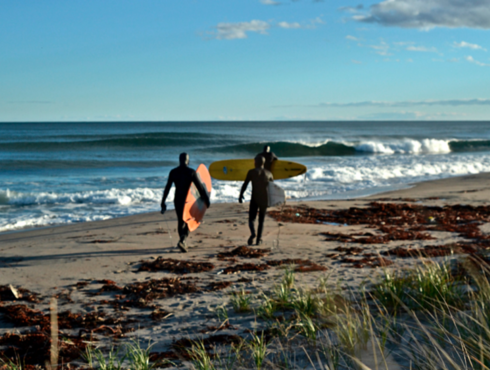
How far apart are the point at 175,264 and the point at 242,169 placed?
17.7 feet

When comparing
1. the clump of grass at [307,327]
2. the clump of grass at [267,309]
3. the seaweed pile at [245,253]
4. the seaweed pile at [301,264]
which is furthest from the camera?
the seaweed pile at [245,253]

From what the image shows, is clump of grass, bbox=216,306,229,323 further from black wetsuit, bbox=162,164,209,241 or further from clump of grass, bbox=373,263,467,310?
black wetsuit, bbox=162,164,209,241

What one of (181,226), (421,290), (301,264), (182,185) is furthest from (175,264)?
(421,290)

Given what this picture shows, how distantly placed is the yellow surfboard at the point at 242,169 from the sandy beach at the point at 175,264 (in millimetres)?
947

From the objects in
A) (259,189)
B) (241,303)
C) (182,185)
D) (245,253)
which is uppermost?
(182,185)

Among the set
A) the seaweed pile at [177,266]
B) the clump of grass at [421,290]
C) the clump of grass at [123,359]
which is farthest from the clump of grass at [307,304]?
the seaweed pile at [177,266]

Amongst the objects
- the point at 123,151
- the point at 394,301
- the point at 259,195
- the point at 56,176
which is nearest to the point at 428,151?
the point at 123,151

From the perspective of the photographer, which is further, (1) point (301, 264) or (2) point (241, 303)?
(1) point (301, 264)

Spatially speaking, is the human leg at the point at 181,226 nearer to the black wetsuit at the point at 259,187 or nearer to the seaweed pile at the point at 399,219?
the black wetsuit at the point at 259,187

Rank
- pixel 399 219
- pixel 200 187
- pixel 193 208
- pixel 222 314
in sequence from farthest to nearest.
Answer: pixel 399 219 < pixel 193 208 < pixel 200 187 < pixel 222 314

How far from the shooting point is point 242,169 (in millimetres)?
11641

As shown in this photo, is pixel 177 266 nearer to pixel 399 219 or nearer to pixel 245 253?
pixel 245 253

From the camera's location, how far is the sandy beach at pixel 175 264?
4465 mm

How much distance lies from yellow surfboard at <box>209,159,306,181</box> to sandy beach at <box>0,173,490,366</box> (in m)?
0.95
